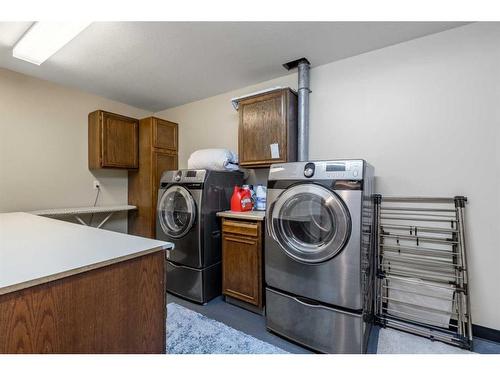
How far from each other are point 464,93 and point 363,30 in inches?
36.2

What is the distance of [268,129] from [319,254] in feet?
4.48

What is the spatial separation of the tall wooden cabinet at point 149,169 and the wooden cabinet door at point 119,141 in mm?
82

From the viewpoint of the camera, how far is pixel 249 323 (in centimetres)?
201

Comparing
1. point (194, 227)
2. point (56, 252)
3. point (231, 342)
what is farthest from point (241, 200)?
point (56, 252)

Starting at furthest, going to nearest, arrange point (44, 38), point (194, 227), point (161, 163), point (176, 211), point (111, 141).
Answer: point (161, 163) < point (111, 141) < point (176, 211) < point (194, 227) < point (44, 38)

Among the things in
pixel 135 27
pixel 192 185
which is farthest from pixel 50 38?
pixel 192 185

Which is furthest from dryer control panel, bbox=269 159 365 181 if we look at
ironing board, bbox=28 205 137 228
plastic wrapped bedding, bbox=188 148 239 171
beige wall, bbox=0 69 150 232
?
beige wall, bbox=0 69 150 232

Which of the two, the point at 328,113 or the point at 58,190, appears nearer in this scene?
the point at 328,113

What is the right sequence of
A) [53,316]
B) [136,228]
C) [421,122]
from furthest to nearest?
[136,228] → [421,122] → [53,316]

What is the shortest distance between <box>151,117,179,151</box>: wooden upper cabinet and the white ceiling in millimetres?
487

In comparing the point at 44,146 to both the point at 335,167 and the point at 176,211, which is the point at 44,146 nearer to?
the point at 176,211

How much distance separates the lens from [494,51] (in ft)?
5.69
